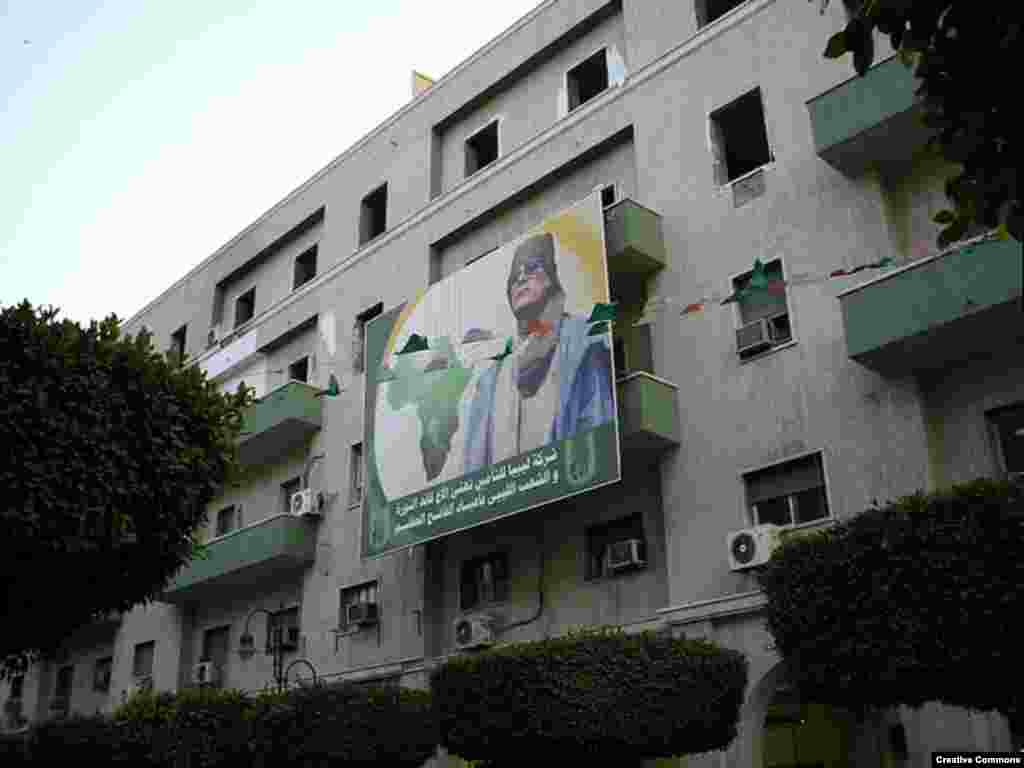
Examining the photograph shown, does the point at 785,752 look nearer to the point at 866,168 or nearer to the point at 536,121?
the point at 866,168

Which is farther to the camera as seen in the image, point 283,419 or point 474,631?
point 283,419

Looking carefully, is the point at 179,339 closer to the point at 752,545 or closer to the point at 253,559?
the point at 253,559

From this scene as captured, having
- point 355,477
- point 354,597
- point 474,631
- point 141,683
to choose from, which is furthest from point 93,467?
point 141,683

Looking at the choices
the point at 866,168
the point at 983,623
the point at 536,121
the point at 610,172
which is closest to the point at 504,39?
the point at 536,121

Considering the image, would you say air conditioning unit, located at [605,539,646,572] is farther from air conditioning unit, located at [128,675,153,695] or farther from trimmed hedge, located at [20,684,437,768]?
air conditioning unit, located at [128,675,153,695]

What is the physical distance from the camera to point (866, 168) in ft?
55.7

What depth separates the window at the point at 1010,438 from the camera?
48.0 feet

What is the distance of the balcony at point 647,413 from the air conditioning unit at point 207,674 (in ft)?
46.5

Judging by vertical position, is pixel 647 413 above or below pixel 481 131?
below

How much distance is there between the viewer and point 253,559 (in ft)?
84.4

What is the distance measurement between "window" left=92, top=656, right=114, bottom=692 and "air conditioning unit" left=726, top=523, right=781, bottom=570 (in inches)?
893

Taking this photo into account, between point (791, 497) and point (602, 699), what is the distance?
197 inches

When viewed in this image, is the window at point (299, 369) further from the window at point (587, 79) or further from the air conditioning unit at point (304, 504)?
the window at point (587, 79)

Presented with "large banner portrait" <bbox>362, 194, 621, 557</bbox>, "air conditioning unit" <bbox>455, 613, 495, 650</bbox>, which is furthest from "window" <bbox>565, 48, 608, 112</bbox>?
"air conditioning unit" <bbox>455, 613, 495, 650</bbox>
